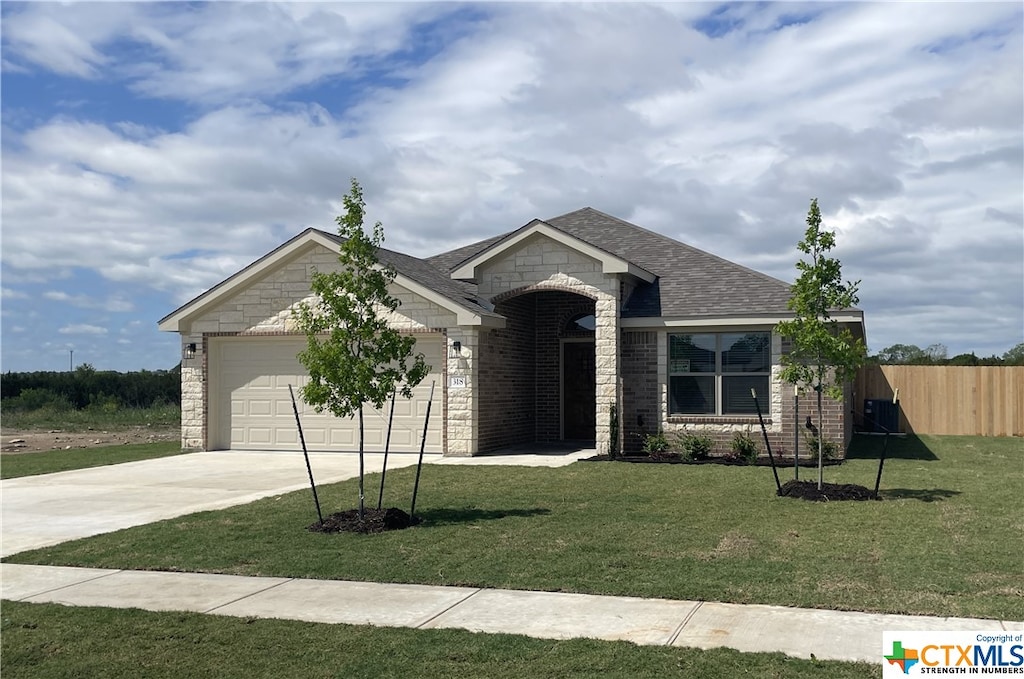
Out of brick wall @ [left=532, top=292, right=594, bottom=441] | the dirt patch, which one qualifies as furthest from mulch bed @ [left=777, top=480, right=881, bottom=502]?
the dirt patch

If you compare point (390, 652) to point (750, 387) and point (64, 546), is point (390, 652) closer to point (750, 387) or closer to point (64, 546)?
point (64, 546)

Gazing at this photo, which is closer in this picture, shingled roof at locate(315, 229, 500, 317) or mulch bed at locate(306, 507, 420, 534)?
mulch bed at locate(306, 507, 420, 534)

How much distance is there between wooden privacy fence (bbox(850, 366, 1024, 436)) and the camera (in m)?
26.8

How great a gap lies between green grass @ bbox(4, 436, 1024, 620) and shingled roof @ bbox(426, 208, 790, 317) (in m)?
5.66

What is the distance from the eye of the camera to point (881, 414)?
27891 millimetres

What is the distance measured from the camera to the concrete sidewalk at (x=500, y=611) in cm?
636

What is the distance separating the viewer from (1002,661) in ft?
19.4

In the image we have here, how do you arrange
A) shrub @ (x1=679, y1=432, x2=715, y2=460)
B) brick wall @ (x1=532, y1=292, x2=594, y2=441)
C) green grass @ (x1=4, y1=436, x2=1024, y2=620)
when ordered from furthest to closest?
brick wall @ (x1=532, y1=292, x2=594, y2=441) < shrub @ (x1=679, y1=432, x2=715, y2=460) < green grass @ (x1=4, y1=436, x2=1024, y2=620)

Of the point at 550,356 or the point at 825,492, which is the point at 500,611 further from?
the point at 550,356

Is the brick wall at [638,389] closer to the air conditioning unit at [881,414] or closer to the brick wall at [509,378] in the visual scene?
the brick wall at [509,378]

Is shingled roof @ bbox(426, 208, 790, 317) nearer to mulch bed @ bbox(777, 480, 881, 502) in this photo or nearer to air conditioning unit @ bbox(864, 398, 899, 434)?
mulch bed @ bbox(777, 480, 881, 502)

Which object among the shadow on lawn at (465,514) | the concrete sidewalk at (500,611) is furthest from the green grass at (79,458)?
the concrete sidewalk at (500,611)

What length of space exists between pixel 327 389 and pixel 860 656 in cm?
675

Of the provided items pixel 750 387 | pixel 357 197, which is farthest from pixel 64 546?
pixel 750 387
